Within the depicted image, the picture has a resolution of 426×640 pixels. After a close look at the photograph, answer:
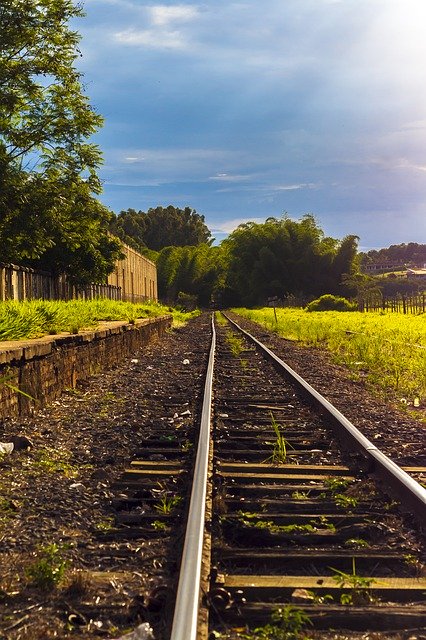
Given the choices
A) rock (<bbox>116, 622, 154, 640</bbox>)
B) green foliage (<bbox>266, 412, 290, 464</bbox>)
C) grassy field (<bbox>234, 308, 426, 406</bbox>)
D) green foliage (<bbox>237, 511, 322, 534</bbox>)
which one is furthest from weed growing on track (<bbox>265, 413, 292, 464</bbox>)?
grassy field (<bbox>234, 308, 426, 406</bbox>)

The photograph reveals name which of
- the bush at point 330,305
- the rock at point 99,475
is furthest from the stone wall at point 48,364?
the bush at point 330,305

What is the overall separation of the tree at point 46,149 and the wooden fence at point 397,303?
2145 centimetres

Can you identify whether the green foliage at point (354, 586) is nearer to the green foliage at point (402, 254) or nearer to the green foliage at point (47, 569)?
the green foliage at point (47, 569)

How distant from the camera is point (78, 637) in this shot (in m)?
2.29

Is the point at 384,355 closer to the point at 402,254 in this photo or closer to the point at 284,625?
the point at 284,625

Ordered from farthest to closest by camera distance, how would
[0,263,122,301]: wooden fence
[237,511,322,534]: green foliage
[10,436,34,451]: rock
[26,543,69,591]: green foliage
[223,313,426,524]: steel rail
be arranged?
[0,263,122,301]: wooden fence
[10,436,34,451]: rock
[223,313,426,524]: steel rail
[237,511,322,534]: green foliage
[26,543,69,591]: green foliage

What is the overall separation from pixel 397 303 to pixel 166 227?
9969cm

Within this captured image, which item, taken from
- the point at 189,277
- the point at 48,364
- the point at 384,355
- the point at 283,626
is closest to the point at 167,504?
the point at 283,626

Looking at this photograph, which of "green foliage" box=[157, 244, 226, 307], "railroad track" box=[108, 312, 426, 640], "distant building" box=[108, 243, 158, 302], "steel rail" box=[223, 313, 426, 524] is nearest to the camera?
"railroad track" box=[108, 312, 426, 640]

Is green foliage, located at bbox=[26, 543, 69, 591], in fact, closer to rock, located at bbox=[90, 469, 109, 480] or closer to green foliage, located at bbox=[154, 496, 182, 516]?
green foliage, located at bbox=[154, 496, 182, 516]

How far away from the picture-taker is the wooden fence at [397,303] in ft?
121

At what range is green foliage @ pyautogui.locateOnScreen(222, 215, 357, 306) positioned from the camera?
71.4 metres

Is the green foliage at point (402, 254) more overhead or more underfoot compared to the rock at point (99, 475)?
more overhead

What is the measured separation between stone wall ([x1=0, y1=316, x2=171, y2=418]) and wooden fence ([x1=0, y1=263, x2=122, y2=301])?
8.26 feet
